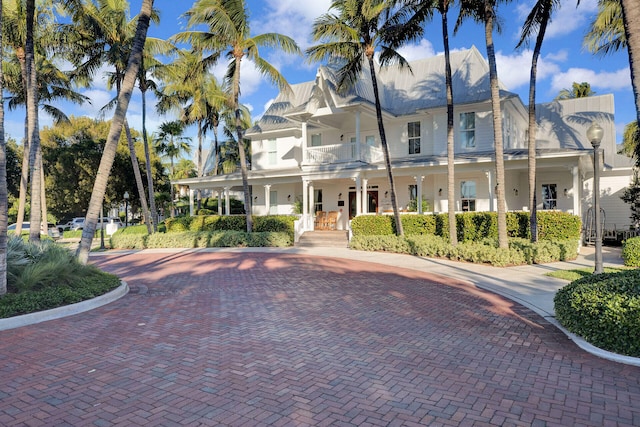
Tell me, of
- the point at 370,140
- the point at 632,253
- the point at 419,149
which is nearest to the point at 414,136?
the point at 419,149

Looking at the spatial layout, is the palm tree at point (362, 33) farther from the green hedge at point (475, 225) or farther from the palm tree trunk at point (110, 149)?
the palm tree trunk at point (110, 149)

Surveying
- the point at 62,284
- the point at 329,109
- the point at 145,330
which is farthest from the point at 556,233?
the point at 62,284

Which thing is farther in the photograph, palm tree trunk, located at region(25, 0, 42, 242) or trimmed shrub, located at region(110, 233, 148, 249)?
trimmed shrub, located at region(110, 233, 148, 249)

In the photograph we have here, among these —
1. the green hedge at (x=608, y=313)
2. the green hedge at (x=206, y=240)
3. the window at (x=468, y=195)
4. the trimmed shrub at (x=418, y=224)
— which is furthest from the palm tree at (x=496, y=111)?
the green hedge at (x=206, y=240)

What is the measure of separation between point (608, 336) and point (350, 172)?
16.3m

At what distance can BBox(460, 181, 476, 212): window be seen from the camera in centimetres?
2066

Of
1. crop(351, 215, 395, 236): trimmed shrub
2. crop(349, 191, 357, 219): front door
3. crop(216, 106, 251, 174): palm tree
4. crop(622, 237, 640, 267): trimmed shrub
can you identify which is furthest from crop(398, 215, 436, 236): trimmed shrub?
crop(216, 106, 251, 174): palm tree

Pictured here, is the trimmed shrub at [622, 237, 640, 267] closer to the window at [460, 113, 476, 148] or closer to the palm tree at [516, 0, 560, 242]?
the palm tree at [516, 0, 560, 242]

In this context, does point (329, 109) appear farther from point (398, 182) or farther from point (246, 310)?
point (246, 310)

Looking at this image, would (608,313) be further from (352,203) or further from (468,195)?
(352,203)

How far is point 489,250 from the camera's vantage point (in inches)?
542

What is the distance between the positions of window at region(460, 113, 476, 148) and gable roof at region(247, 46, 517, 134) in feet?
2.78

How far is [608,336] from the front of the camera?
5.25 meters

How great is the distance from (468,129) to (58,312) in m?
19.2
